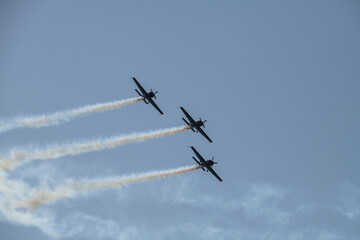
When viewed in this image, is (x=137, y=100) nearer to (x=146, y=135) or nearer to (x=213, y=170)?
(x=146, y=135)

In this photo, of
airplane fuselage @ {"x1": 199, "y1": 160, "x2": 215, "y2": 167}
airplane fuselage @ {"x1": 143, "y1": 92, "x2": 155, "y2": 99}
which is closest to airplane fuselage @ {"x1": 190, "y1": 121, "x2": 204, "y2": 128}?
airplane fuselage @ {"x1": 199, "y1": 160, "x2": 215, "y2": 167}

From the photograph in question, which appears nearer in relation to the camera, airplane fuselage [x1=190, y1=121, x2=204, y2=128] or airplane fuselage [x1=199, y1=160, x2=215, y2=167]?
airplane fuselage [x1=190, y1=121, x2=204, y2=128]

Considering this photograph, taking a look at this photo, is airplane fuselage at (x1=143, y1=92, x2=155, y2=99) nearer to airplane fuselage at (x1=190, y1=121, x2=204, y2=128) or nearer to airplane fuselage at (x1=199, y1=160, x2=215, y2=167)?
airplane fuselage at (x1=190, y1=121, x2=204, y2=128)

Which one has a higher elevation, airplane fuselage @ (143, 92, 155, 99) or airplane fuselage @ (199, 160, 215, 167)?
airplane fuselage @ (143, 92, 155, 99)

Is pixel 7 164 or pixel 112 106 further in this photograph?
pixel 112 106

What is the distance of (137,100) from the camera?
108 metres

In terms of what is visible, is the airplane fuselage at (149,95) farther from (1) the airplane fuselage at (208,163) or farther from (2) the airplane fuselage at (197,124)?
(1) the airplane fuselage at (208,163)

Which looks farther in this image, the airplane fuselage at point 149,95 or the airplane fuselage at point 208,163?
the airplane fuselage at point 149,95

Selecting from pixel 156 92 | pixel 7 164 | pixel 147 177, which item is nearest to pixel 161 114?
pixel 156 92

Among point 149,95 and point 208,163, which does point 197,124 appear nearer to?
point 208,163

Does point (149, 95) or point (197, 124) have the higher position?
point (149, 95)

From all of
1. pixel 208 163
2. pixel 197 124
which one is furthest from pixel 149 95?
pixel 208 163

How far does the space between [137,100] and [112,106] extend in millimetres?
4382

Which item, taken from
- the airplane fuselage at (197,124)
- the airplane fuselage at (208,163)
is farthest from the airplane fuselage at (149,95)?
the airplane fuselage at (208,163)
